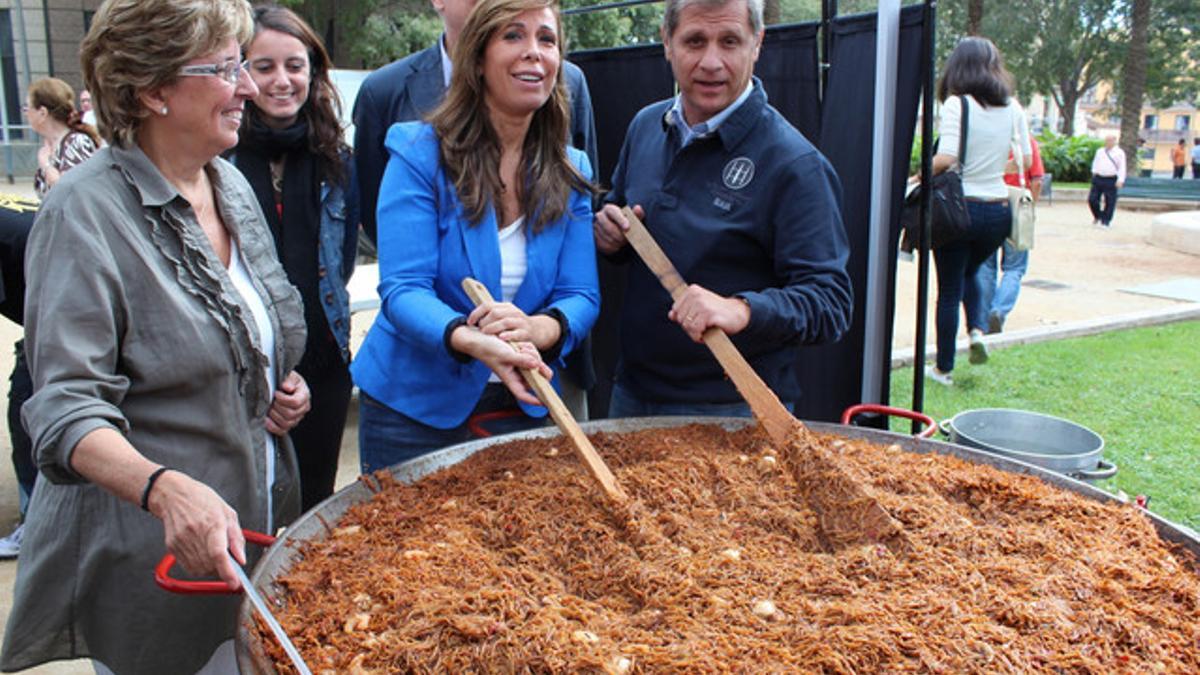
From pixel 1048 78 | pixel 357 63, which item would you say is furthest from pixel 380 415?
pixel 1048 78

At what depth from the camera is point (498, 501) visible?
1885 mm

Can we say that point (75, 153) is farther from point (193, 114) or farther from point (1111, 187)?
point (1111, 187)

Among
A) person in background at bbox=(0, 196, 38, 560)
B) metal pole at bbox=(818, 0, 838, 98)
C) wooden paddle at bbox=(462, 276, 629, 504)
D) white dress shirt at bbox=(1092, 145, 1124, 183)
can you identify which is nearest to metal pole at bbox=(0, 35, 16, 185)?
person in background at bbox=(0, 196, 38, 560)

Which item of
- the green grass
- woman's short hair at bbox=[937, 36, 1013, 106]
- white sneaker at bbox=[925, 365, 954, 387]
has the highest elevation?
woman's short hair at bbox=[937, 36, 1013, 106]

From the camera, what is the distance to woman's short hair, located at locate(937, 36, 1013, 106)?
5.47 metres

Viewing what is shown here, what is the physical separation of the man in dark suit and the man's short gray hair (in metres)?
0.77

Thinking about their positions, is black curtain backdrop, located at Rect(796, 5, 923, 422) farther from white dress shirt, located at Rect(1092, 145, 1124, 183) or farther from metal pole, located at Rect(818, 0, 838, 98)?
white dress shirt, located at Rect(1092, 145, 1124, 183)

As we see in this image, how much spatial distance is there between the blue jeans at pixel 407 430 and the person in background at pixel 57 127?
381cm

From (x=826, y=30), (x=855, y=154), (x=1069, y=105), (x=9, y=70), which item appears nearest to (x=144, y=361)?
(x=855, y=154)

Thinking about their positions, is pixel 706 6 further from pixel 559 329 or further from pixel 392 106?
pixel 392 106

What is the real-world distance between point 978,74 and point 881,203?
2.83m

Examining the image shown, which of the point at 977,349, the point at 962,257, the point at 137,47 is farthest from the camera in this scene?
the point at 977,349

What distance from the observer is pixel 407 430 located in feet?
7.98

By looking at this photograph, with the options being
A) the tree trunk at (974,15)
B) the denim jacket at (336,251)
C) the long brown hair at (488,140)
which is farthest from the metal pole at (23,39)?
the long brown hair at (488,140)
